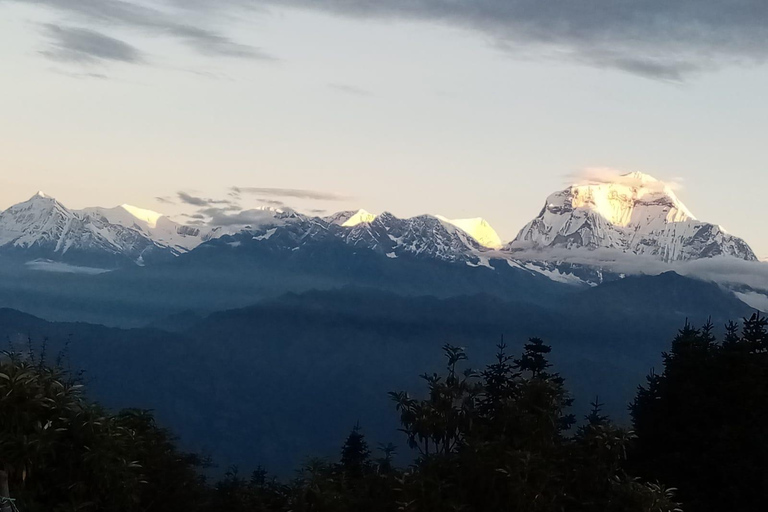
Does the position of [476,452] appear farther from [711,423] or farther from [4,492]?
[711,423]

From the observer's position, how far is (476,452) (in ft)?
123

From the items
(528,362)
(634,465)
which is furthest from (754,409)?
(528,362)

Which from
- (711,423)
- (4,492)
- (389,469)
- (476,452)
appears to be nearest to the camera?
(4,492)

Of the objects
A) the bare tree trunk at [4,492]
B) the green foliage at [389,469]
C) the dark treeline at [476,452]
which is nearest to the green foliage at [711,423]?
the dark treeline at [476,452]

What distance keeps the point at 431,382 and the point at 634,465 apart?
16.9m

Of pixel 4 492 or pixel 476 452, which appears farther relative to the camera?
pixel 476 452

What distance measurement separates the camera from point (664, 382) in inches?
2179

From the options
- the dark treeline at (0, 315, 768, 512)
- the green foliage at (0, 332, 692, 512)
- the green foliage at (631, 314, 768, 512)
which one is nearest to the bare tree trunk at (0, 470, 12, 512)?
the dark treeline at (0, 315, 768, 512)

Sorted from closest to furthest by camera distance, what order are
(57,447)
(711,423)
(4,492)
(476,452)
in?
1. (4,492)
2. (57,447)
3. (476,452)
4. (711,423)

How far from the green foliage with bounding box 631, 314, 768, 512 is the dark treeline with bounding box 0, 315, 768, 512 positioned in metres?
0.08

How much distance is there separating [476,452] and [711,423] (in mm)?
18913

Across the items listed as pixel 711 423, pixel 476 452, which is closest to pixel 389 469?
pixel 476 452

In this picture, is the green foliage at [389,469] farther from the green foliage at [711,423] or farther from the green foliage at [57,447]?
the green foliage at [711,423]

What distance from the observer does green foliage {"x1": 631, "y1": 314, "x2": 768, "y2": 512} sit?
47.4 m
